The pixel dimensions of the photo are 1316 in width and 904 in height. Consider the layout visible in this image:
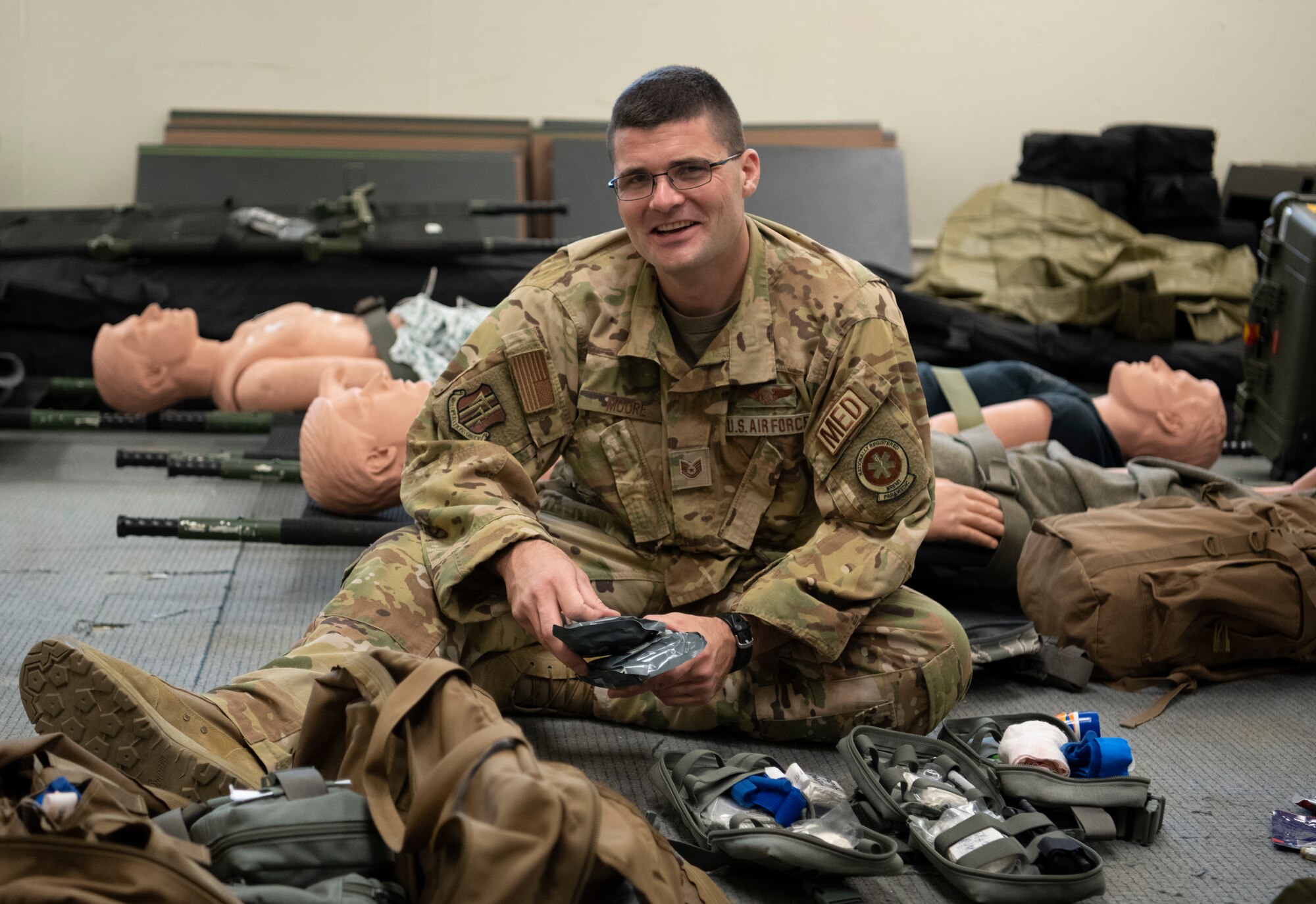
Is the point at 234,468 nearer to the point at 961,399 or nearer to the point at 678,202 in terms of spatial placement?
the point at 678,202

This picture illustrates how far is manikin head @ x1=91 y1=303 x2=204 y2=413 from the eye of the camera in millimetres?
3598

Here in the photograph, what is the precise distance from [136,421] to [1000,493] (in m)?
2.34

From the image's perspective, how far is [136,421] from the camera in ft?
11.2

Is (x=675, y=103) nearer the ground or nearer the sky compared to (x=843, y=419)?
nearer the sky

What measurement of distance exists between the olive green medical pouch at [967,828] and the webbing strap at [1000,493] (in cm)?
82

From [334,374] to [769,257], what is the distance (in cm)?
151

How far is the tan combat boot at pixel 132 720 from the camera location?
1.54 meters

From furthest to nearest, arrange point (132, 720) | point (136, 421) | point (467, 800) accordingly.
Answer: point (136, 421)
point (132, 720)
point (467, 800)

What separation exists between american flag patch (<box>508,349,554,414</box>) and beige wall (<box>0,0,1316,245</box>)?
12.9 feet

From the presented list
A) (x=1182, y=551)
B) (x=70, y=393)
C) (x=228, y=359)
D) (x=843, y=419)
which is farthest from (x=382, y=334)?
(x=1182, y=551)

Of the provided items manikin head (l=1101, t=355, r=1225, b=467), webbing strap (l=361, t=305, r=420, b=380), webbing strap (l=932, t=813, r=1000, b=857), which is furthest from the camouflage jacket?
webbing strap (l=361, t=305, r=420, b=380)

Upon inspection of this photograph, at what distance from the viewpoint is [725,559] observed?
2.11 metres

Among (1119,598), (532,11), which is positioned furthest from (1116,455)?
(532,11)

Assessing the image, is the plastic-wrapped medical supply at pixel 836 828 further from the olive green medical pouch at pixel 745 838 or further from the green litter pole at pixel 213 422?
the green litter pole at pixel 213 422
